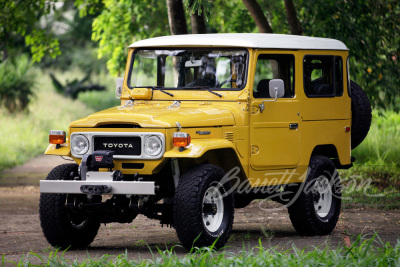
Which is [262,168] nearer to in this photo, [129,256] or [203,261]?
[129,256]

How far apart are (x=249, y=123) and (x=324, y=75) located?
1.71 m

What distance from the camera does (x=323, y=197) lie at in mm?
9914

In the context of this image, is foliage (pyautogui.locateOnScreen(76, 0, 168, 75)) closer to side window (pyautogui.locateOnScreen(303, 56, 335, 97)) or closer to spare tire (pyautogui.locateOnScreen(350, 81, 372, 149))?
spare tire (pyautogui.locateOnScreen(350, 81, 372, 149))

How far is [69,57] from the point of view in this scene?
160 ft

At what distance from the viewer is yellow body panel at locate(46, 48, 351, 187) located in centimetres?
802

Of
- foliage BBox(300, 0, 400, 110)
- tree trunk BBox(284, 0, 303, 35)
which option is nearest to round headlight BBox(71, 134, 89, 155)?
foliage BBox(300, 0, 400, 110)

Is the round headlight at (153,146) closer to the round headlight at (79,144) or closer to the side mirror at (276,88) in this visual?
the round headlight at (79,144)

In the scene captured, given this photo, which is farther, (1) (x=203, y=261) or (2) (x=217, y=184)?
(2) (x=217, y=184)

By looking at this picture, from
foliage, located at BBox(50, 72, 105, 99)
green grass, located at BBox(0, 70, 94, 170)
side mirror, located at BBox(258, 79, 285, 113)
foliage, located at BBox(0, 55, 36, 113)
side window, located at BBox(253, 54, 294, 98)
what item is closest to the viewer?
side mirror, located at BBox(258, 79, 285, 113)

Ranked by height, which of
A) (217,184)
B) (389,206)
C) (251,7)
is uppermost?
(251,7)

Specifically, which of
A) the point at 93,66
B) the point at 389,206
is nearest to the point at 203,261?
the point at 389,206

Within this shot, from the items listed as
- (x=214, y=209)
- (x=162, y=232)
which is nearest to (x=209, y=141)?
(x=214, y=209)

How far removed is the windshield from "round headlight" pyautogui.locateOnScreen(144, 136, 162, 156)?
4.73 feet

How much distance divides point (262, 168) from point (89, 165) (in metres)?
2.05
